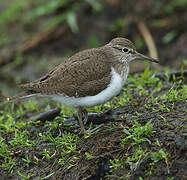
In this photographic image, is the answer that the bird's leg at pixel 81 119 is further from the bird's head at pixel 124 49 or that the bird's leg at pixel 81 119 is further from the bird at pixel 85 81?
the bird's head at pixel 124 49

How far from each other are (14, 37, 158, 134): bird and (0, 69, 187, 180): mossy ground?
47cm

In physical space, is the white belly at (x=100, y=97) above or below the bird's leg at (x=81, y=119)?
above

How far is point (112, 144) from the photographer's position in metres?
4.68

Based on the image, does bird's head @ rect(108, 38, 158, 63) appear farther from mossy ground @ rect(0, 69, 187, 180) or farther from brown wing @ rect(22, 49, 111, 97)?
mossy ground @ rect(0, 69, 187, 180)

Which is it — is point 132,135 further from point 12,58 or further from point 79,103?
point 12,58

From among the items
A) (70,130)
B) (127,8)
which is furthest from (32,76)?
(70,130)

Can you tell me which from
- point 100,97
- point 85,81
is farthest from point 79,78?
point 100,97

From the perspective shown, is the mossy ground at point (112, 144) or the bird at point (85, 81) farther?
the bird at point (85, 81)

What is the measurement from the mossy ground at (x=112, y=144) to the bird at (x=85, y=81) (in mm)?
474

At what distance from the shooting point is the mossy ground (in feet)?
13.8

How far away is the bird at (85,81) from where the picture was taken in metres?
5.07

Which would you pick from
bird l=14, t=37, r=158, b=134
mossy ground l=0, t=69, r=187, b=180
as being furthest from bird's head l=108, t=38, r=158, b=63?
mossy ground l=0, t=69, r=187, b=180

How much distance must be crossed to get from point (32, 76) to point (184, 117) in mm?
5723

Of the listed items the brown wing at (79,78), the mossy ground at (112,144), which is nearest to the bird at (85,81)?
the brown wing at (79,78)
